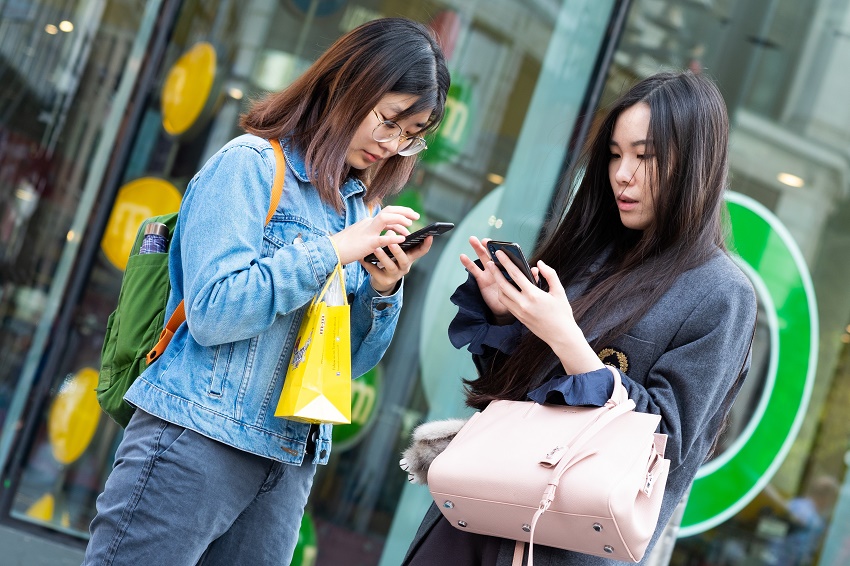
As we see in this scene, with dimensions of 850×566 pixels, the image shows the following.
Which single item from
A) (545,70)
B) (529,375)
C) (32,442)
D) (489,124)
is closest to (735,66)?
(545,70)

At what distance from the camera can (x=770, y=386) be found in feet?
14.2

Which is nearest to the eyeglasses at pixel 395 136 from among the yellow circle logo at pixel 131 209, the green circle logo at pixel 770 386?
the green circle logo at pixel 770 386

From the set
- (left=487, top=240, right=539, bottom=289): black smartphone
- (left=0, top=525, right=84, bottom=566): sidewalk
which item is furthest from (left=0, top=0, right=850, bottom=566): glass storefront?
(left=487, top=240, right=539, bottom=289): black smartphone

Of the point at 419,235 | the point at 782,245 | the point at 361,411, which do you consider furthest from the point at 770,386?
the point at 419,235

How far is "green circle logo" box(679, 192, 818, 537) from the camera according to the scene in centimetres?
431

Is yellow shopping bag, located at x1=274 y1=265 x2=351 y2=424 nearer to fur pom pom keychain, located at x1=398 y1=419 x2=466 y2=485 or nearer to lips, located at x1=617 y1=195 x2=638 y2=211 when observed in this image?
fur pom pom keychain, located at x1=398 y1=419 x2=466 y2=485

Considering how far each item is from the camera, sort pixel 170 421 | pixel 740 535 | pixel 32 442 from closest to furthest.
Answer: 1. pixel 170 421
2. pixel 740 535
3. pixel 32 442

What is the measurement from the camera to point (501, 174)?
4449 millimetres

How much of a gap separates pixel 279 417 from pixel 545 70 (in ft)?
9.30

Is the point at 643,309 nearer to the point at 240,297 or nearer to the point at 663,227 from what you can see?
the point at 663,227

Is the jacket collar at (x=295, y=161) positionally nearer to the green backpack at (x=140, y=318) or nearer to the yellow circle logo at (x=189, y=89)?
the green backpack at (x=140, y=318)

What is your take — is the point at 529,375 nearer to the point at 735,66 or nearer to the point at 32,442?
the point at 735,66

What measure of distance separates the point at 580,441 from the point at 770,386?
9.59 ft

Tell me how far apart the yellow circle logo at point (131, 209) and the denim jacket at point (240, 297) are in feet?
8.98
